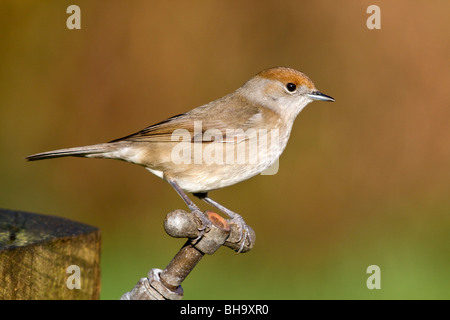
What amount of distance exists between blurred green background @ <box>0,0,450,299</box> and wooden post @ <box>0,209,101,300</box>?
9.49 ft

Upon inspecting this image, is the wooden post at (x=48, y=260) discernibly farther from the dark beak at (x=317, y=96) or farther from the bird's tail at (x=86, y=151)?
the dark beak at (x=317, y=96)

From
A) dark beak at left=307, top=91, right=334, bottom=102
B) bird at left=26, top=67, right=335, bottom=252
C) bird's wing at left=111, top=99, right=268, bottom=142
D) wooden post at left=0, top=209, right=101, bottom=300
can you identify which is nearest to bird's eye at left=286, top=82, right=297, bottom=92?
bird at left=26, top=67, right=335, bottom=252

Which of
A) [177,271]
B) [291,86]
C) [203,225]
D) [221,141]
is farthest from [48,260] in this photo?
[291,86]

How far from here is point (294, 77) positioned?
4.44 m

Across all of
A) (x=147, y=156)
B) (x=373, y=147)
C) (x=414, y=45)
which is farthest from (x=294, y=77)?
(x=414, y=45)

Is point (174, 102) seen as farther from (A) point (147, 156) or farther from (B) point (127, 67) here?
(A) point (147, 156)

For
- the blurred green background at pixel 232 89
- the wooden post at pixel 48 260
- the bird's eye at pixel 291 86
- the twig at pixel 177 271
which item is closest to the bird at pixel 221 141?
the bird's eye at pixel 291 86

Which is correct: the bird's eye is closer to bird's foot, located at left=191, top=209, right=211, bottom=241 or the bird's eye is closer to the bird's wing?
the bird's wing

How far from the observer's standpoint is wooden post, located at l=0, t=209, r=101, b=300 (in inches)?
108

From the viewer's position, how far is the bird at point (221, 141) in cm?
387

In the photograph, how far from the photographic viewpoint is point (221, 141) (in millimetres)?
4031

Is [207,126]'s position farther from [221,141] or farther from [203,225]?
[203,225]

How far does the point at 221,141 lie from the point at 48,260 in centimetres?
150
